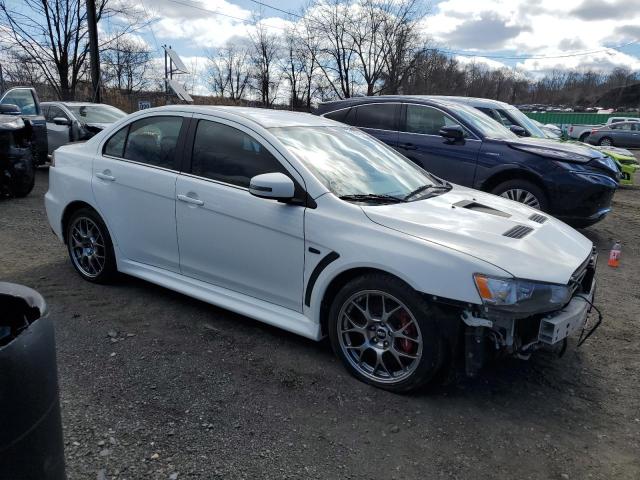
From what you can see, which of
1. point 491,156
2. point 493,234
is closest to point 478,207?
point 493,234

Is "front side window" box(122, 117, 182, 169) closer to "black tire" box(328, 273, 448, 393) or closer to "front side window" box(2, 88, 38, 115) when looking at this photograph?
"black tire" box(328, 273, 448, 393)

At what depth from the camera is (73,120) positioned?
11.1 meters

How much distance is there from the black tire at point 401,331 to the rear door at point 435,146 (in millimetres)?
4503

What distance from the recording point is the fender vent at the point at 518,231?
3.12 m

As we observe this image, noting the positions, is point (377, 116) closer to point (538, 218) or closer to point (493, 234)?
point (538, 218)

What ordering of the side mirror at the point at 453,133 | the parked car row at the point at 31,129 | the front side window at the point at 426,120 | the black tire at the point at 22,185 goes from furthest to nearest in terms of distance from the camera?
1. the black tire at the point at 22,185
2. the parked car row at the point at 31,129
3. the front side window at the point at 426,120
4. the side mirror at the point at 453,133

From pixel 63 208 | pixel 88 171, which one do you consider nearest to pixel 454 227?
pixel 88 171

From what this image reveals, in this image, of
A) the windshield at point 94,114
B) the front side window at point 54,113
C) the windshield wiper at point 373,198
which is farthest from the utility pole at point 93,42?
the windshield wiper at point 373,198

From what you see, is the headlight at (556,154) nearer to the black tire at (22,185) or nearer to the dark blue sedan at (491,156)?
the dark blue sedan at (491,156)

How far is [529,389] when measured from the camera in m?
3.21

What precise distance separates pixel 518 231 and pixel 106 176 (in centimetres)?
327

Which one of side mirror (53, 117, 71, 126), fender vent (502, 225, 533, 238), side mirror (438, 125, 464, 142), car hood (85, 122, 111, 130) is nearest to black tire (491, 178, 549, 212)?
side mirror (438, 125, 464, 142)

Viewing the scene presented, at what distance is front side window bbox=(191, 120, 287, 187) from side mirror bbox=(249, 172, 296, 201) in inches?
8.2

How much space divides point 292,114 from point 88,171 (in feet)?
6.08
